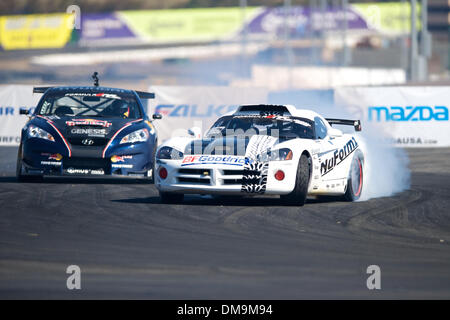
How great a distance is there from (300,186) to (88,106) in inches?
205

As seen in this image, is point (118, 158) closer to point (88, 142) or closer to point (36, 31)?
point (88, 142)

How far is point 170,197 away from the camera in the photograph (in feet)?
43.5

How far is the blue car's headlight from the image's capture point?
42.4 ft

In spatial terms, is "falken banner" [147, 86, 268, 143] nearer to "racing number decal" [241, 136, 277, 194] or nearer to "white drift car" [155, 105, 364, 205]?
"white drift car" [155, 105, 364, 205]

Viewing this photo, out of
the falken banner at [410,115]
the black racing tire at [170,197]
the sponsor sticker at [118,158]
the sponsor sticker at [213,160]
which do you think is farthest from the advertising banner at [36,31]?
the sponsor sticker at [213,160]

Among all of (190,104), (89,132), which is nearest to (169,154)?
(89,132)

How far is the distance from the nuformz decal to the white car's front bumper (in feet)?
2.61

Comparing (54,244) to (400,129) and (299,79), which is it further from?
(299,79)

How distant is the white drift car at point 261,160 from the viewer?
12625 millimetres

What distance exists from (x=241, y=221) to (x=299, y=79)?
54659mm

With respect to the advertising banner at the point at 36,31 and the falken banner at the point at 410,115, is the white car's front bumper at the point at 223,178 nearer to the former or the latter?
the falken banner at the point at 410,115

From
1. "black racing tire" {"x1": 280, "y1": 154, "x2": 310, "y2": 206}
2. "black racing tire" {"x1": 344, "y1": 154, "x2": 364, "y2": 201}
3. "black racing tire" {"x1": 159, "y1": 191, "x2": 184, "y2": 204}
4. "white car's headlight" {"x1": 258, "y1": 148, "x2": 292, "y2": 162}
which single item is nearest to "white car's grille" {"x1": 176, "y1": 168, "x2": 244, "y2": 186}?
"white car's headlight" {"x1": 258, "y1": 148, "x2": 292, "y2": 162}
